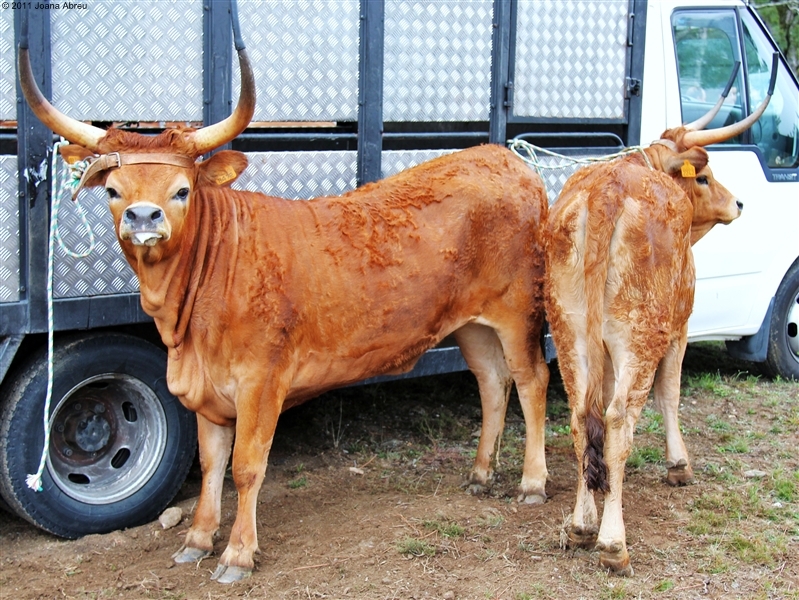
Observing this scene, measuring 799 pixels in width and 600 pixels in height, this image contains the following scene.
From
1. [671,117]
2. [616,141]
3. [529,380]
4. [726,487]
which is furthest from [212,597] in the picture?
[671,117]

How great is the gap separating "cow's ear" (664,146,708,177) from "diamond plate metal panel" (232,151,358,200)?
179 centimetres

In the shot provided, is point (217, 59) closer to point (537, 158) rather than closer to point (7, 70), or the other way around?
point (7, 70)

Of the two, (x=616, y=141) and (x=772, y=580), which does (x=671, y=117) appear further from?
(x=772, y=580)

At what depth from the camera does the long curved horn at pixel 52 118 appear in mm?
4148

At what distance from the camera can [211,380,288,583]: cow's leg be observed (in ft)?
14.9

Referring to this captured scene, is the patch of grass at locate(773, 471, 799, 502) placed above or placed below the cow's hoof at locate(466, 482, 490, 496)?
above

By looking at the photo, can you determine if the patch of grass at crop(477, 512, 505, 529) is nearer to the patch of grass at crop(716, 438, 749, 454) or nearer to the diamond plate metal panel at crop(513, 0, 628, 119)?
the patch of grass at crop(716, 438, 749, 454)

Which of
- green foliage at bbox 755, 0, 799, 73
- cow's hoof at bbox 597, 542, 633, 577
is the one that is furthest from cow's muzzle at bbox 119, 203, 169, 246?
green foliage at bbox 755, 0, 799, 73

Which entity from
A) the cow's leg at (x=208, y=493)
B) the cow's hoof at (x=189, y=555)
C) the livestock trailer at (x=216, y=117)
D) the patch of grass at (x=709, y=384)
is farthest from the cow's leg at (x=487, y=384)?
the patch of grass at (x=709, y=384)

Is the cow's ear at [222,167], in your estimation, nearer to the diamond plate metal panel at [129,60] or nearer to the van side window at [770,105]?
the diamond plate metal panel at [129,60]

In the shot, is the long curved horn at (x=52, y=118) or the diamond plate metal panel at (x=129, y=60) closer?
the long curved horn at (x=52, y=118)

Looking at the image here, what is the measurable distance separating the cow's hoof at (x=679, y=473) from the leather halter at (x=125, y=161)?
126 inches

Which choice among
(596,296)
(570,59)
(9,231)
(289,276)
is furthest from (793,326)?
(9,231)

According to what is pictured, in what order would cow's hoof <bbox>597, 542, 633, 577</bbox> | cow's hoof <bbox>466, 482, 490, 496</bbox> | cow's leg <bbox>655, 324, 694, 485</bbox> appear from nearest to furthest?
cow's hoof <bbox>597, 542, 633, 577</bbox>, cow's hoof <bbox>466, 482, 490, 496</bbox>, cow's leg <bbox>655, 324, 694, 485</bbox>
